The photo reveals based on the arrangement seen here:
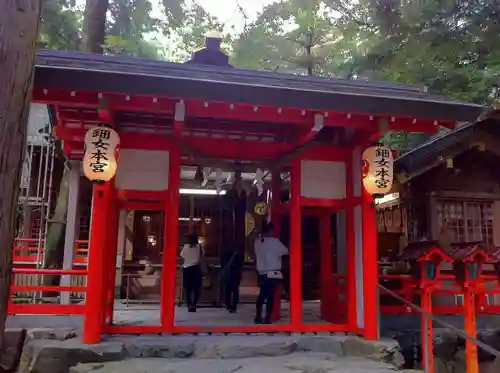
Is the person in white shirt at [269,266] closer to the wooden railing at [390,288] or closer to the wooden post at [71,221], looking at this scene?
the wooden railing at [390,288]

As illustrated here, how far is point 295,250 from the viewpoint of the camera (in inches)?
305

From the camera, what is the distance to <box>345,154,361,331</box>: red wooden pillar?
791 centimetres

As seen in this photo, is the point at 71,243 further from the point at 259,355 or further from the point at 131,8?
the point at 131,8

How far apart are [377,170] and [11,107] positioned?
5.90 meters

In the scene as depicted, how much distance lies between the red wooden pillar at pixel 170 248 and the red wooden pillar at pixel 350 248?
9.98 ft

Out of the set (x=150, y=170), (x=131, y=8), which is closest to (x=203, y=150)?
(x=150, y=170)

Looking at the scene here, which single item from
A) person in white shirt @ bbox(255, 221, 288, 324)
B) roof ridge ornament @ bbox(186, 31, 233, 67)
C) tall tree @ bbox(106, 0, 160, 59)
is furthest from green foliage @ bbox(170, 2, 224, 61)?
person in white shirt @ bbox(255, 221, 288, 324)

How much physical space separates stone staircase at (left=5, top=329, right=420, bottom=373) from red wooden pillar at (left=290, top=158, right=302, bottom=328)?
45 centimetres

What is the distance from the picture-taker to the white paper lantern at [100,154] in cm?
669

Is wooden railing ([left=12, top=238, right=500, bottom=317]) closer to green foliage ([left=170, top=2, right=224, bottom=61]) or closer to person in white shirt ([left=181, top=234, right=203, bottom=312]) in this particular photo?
person in white shirt ([left=181, top=234, right=203, bottom=312])

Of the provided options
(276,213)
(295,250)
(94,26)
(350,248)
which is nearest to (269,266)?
(295,250)

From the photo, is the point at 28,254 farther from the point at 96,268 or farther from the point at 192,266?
the point at 96,268

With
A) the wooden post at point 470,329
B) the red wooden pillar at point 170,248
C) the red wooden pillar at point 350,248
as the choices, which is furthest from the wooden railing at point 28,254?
the wooden post at point 470,329

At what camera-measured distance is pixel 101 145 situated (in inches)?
268
